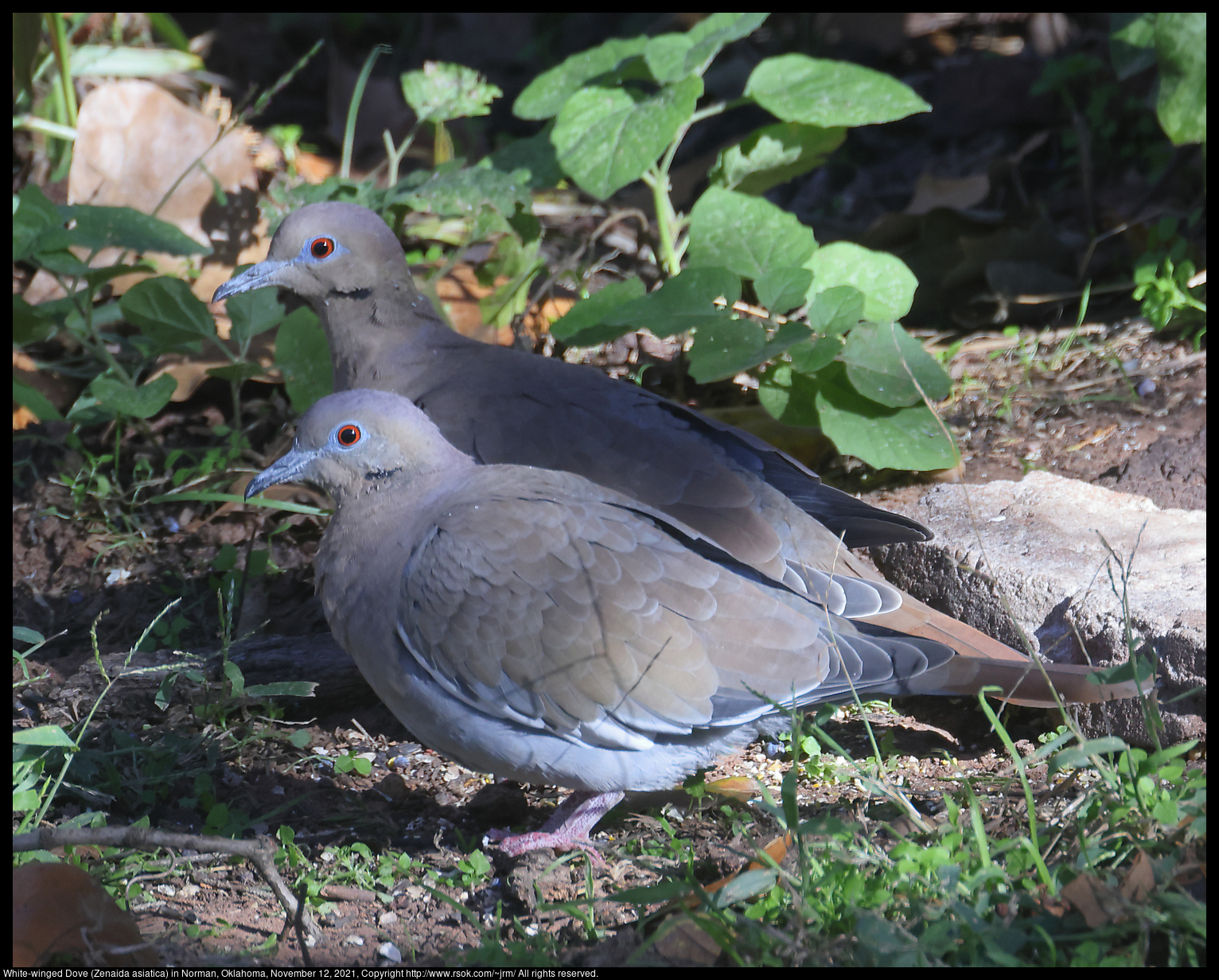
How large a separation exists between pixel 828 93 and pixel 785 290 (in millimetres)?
945

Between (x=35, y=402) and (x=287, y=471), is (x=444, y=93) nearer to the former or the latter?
(x=35, y=402)

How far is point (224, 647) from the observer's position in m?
3.00

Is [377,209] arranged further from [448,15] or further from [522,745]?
[448,15]

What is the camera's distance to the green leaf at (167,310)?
12.9 feet

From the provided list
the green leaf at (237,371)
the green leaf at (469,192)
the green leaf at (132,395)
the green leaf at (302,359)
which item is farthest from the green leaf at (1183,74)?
the green leaf at (132,395)

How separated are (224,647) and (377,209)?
2209 millimetres

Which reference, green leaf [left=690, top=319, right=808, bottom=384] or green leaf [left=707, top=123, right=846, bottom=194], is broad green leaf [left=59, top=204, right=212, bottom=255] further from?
green leaf [left=707, top=123, right=846, bottom=194]

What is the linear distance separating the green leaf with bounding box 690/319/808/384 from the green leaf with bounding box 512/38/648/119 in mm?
1283

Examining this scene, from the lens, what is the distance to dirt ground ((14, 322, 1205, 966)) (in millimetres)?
2316

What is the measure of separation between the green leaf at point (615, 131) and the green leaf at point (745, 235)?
0.28m

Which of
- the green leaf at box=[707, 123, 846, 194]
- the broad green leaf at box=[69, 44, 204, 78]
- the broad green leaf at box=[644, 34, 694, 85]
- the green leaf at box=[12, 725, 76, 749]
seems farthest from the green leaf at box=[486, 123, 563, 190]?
the green leaf at box=[12, 725, 76, 749]

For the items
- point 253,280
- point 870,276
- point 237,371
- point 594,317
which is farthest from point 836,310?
point 237,371

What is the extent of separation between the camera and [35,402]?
401 centimetres

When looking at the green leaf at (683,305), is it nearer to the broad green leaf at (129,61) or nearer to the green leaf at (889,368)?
the green leaf at (889,368)
